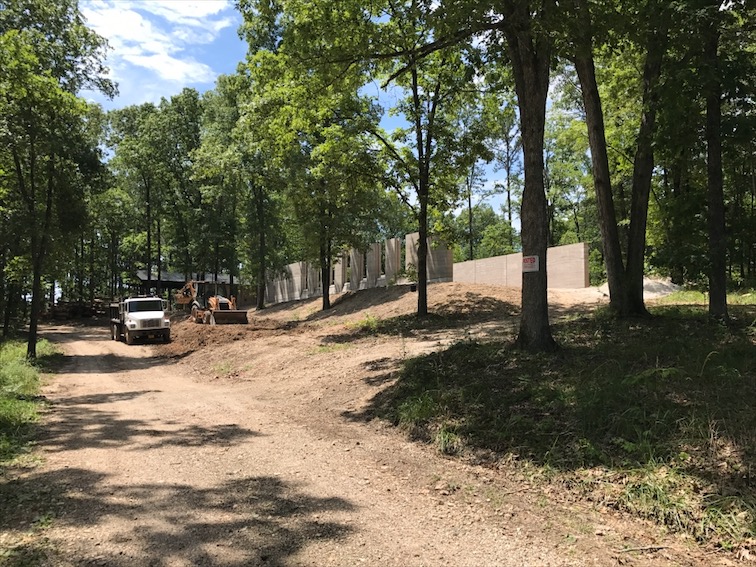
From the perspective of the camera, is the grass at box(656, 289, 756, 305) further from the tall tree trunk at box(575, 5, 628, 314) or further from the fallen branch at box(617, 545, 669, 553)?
the fallen branch at box(617, 545, 669, 553)

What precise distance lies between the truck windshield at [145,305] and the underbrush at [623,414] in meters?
19.6

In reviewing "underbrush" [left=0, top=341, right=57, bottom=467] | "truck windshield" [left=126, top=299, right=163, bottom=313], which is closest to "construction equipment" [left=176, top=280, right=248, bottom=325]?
"truck windshield" [left=126, top=299, right=163, bottom=313]

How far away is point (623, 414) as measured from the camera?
5.96m

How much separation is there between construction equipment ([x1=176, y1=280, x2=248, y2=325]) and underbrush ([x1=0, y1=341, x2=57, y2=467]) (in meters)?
9.70

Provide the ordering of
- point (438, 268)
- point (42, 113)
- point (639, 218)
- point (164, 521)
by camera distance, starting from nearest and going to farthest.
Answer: point (164, 521), point (639, 218), point (42, 113), point (438, 268)

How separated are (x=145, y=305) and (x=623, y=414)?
80.8ft

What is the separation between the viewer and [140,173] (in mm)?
46656

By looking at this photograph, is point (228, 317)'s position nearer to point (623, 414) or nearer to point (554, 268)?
point (554, 268)

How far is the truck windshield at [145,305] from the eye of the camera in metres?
25.9

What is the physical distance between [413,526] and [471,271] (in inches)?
1116

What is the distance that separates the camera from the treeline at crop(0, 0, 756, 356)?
9102 millimetres

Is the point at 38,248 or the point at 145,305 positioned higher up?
→ the point at 38,248

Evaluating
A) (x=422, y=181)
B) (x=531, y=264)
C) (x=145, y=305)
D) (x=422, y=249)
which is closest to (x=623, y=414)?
(x=531, y=264)

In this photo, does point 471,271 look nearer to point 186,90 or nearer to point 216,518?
point 216,518
